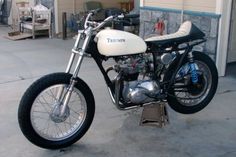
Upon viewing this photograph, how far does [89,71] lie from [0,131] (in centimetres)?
227

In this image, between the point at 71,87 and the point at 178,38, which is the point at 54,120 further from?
the point at 178,38

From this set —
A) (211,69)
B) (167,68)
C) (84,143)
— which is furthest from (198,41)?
(84,143)

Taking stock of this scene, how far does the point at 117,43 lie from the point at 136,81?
0.44 meters

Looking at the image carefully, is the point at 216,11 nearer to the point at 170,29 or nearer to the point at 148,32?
Result: the point at 170,29

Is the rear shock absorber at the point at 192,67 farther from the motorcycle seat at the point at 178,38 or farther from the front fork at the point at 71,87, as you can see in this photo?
the front fork at the point at 71,87

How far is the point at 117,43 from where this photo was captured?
3.15m

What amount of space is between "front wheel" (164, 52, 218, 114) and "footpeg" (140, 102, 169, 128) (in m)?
0.12

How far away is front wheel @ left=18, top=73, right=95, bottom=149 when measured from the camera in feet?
9.78

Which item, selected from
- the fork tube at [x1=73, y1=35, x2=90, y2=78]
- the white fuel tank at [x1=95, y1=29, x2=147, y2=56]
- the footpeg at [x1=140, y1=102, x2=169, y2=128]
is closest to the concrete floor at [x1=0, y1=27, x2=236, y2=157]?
the footpeg at [x1=140, y1=102, x2=169, y2=128]

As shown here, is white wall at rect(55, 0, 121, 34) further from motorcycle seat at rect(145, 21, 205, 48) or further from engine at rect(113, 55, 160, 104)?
engine at rect(113, 55, 160, 104)

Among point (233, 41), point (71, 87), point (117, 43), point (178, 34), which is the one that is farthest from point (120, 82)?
point (233, 41)

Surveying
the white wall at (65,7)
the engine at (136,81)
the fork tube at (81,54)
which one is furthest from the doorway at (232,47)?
the white wall at (65,7)

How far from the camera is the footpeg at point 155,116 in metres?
3.59

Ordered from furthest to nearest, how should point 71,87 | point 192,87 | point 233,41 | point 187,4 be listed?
point 233,41 < point 187,4 < point 192,87 < point 71,87
